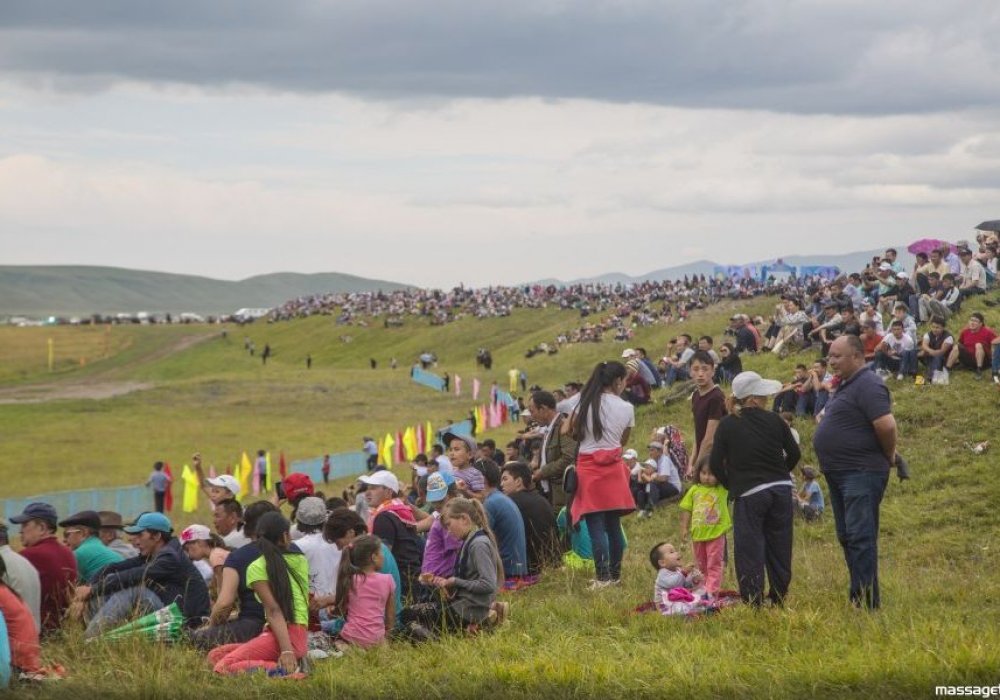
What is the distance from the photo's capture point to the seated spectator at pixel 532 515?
13.7 m

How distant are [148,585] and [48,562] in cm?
100

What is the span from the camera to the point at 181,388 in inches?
3140

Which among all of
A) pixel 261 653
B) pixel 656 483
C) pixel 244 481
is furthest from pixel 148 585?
pixel 244 481

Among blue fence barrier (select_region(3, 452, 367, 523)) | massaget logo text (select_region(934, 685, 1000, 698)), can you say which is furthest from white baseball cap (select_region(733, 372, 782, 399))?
blue fence barrier (select_region(3, 452, 367, 523))

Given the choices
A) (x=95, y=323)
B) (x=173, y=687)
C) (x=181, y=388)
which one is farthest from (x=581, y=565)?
(x=95, y=323)

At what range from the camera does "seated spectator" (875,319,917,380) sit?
23750mm

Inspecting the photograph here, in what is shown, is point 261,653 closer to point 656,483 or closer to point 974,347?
point 656,483

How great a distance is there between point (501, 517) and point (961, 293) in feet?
60.4

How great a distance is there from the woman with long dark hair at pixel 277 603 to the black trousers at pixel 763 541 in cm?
350

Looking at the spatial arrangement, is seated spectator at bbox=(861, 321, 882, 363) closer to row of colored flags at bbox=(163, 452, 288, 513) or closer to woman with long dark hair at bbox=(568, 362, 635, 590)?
woman with long dark hair at bbox=(568, 362, 635, 590)

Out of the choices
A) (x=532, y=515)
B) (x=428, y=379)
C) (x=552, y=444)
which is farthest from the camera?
(x=428, y=379)

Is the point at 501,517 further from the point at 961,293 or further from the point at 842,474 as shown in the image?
the point at 961,293

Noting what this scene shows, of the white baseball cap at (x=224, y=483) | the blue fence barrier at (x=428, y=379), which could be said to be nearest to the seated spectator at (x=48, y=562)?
the white baseball cap at (x=224, y=483)

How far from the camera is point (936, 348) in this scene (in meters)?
23.2
